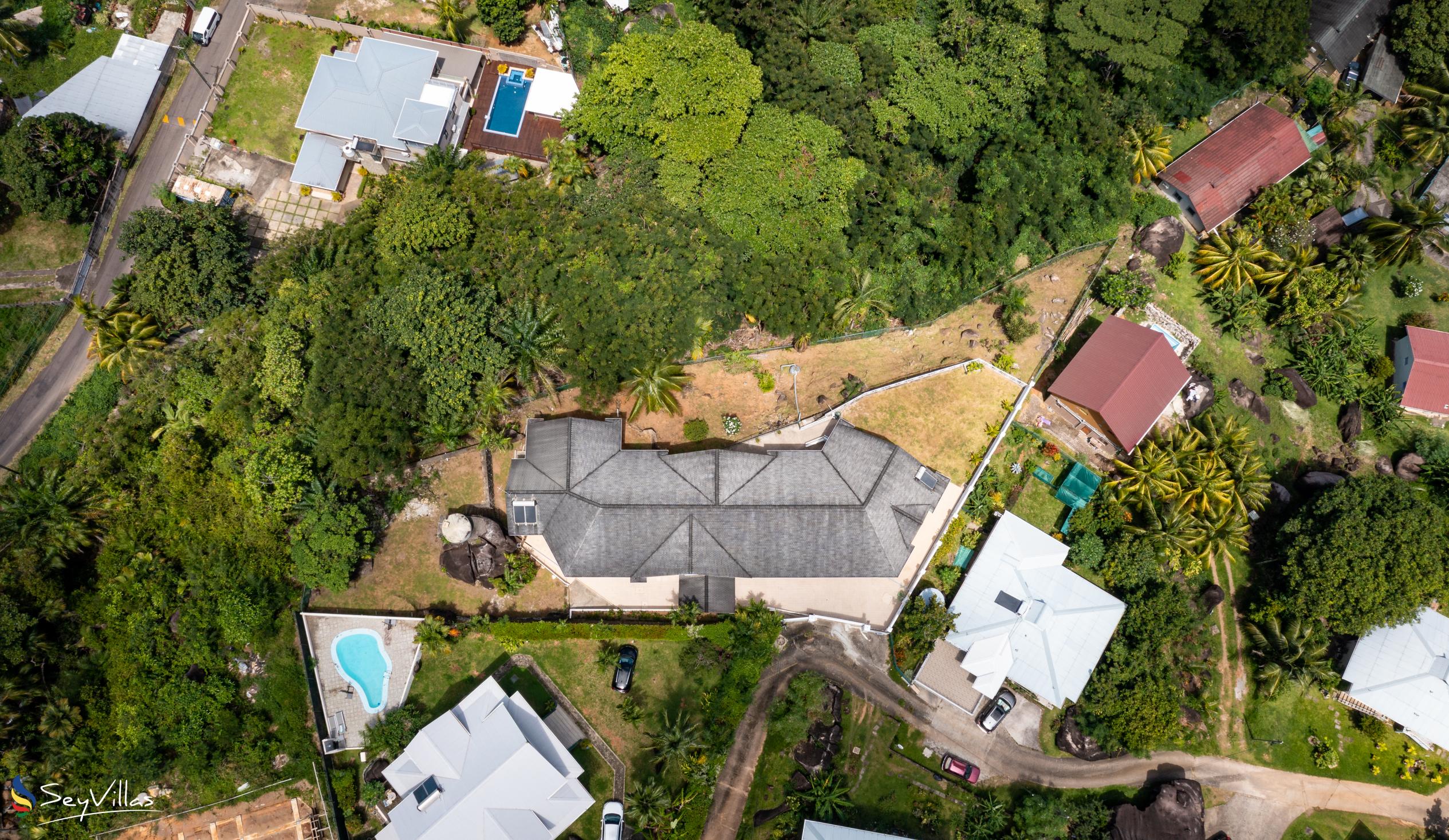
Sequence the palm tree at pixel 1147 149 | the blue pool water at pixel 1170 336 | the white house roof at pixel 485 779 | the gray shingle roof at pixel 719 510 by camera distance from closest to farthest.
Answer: the white house roof at pixel 485 779, the gray shingle roof at pixel 719 510, the blue pool water at pixel 1170 336, the palm tree at pixel 1147 149

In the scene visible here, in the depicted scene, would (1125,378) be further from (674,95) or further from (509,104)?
(509,104)

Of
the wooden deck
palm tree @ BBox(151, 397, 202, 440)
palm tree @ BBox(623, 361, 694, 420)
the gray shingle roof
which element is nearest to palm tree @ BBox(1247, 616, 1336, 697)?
the gray shingle roof

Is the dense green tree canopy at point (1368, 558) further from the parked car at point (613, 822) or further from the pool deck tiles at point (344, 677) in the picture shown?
the pool deck tiles at point (344, 677)

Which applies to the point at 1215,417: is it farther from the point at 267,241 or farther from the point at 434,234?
the point at 267,241

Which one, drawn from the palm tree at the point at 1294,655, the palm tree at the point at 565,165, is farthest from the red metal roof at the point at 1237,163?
the palm tree at the point at 565,165

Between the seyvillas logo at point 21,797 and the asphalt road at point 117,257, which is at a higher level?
the asphalt road at point 117,257

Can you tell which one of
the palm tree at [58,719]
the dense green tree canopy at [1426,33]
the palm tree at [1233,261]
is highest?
the dense green tree canopy at [1426,33]
